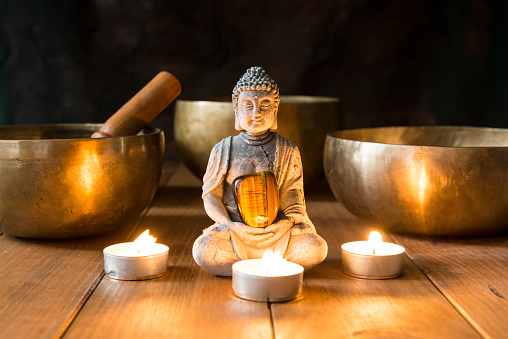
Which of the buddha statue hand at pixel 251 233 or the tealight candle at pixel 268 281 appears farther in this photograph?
the buddha statue hand at pixel 251 233

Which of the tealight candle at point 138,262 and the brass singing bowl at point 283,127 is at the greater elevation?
the brass singing bowl at point 283,127

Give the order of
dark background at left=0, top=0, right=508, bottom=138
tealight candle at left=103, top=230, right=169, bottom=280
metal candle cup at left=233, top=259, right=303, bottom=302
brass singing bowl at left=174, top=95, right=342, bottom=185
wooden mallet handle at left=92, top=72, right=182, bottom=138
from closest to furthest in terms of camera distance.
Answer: metal candle cup at left=233, top=259, right=303, bottom=302
tealight candle at left=103, top=230, right=169, bottom=280
wooden mallet handle at left=92, top=72, right=182, bottom=138
brass singing bowl at left=174, top=95, right=342, bottom=185
dark background at left=0, top=0, right=508, bottom=138

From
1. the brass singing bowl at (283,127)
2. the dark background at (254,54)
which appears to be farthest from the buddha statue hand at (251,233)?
the dark background at (254,54)

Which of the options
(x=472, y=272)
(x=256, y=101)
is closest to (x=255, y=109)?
(x=256, y=101)

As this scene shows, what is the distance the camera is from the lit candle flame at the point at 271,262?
1.21 m

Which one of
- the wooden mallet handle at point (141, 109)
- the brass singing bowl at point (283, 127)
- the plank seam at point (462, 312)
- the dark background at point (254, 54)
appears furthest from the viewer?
the dark background at point (254, 54)

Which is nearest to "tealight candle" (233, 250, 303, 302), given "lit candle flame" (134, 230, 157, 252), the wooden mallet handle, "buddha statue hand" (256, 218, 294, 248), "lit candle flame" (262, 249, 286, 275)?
"lit candle flame" (262, 249, 286, 275)

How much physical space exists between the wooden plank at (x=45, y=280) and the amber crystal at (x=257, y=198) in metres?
0.33

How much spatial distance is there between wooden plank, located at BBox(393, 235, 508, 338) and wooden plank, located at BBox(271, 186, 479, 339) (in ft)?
0.08

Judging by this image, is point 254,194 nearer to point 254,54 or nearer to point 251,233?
point 251,233

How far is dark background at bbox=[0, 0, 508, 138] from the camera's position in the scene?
8.45 feet

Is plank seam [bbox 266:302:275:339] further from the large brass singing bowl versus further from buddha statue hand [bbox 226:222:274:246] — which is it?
the large brass singing bowl

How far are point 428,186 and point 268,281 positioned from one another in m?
0.57

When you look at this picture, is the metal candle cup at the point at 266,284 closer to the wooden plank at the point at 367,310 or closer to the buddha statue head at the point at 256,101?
the wooden plank at the point at 367,310
